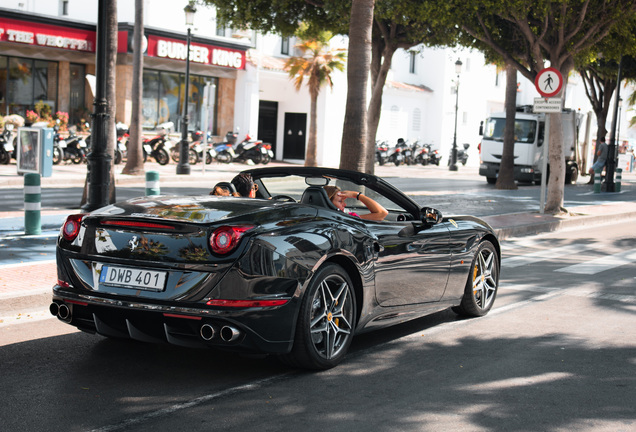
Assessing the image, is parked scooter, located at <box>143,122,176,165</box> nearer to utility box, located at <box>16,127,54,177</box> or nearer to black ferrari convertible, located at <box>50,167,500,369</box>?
utility box, located at <box>16,127,54,177</box>

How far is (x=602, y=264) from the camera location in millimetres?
11398

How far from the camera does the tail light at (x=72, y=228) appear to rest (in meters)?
5.24

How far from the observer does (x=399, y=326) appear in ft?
22.7

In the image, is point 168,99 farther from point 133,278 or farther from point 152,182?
point 133,278

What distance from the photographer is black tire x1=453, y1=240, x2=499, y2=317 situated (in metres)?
7.11

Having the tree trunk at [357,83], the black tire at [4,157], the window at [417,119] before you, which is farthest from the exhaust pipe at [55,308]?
the window at [417,119]

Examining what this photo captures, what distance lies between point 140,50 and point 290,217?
20473mm

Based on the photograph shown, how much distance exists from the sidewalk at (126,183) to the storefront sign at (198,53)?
5862 mm

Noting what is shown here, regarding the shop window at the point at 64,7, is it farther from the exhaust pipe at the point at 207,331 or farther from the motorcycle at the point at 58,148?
the exhaust pipe at the point at 207,331

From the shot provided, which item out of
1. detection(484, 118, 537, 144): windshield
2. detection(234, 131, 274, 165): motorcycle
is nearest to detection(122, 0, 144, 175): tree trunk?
detection(234, 131, 274, 165): motorcycle

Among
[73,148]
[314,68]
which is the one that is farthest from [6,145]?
[314,68]

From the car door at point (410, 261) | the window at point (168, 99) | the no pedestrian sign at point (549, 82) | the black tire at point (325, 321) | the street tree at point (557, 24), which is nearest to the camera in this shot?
the black tire at point (325, 321)

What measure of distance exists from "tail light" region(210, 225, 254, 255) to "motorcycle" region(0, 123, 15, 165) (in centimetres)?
2272

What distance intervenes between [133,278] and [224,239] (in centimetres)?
63
